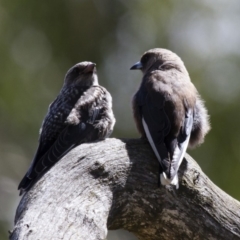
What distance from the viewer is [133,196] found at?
535cm

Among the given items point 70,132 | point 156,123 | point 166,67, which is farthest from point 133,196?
point 166,67

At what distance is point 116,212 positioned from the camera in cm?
528

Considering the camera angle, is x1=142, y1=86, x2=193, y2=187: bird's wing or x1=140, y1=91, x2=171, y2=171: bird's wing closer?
x1=142, y1=86, x2=193, y2=187: bird's wing

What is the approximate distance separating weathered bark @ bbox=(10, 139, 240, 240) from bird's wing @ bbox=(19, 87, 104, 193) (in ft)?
1.58

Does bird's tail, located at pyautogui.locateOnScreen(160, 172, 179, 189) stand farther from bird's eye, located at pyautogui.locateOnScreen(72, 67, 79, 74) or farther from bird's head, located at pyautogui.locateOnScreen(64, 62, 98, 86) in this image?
bird's eye, located at pyautogui.locateOnScreen(72, 67, 79, 74)

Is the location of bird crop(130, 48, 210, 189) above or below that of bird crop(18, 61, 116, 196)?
above

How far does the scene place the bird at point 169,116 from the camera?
5617 millimetres

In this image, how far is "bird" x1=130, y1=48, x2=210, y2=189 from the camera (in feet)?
18.4

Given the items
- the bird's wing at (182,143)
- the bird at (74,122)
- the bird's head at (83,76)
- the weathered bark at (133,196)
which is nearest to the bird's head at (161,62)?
the bird's head at (83,76)

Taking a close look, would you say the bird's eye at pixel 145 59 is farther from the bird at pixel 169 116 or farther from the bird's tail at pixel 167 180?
the bird's tail at pixel 167 180

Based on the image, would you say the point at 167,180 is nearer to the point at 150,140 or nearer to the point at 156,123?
the point at 150,140

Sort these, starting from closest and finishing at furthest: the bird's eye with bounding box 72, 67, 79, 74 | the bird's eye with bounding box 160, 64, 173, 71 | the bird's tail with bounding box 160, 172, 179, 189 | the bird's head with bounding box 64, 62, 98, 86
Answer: the bird's tail with bounding box 160, 172, 179, 189, the bird's eye with bounding box 160, 64, 173, 71, the bird's head with bounding box 64, 62, 98, 86, the bird's eye with bounding box 72, 67, 79, 74

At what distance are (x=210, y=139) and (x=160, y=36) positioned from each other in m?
2.17

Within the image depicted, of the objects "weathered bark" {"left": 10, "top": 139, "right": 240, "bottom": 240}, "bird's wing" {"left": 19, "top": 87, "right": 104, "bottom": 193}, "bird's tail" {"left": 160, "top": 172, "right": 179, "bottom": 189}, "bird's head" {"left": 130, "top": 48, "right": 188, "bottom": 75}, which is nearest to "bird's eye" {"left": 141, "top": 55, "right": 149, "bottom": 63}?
"bird's head" {"left": 130, "top": 48, "right": 188, "bottom": 75}
